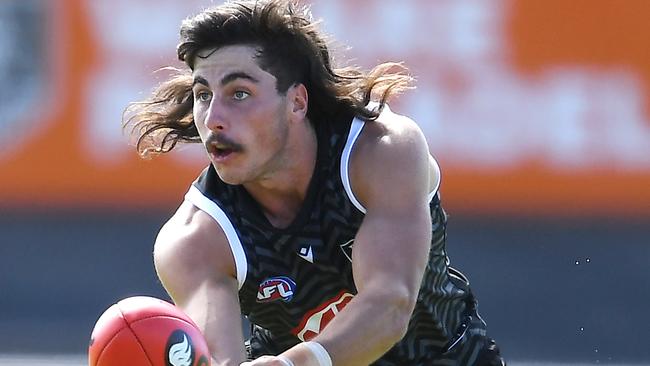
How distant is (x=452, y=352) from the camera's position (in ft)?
17.6

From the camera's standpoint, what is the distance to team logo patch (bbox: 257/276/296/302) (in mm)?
5164

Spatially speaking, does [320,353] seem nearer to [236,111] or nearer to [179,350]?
[179,350]

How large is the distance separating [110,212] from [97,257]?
353mm

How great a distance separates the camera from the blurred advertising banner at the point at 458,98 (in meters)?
9.66

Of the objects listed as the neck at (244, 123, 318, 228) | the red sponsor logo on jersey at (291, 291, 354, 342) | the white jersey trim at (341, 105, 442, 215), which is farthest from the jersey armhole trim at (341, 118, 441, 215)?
the red sponsor logo on jersey at (291, 291, 354, 342)

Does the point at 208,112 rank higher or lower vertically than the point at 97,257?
higher

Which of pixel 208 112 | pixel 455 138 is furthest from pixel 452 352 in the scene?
pixel 455 138

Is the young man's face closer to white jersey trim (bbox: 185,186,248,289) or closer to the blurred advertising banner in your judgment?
white jersey trim (bbox: 185,186,248,289)

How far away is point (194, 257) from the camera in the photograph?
5035 mm

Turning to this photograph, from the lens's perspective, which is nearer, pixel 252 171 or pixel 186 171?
pixel 252 171

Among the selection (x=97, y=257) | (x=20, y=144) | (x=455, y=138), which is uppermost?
(x=455, y=138)

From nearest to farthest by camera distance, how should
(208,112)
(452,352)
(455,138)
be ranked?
(208,112), (452,352), (455,138)

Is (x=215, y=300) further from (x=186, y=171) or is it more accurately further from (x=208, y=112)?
(x=186, y=171)

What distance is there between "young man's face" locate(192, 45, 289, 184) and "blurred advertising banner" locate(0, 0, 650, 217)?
473 centimetres
